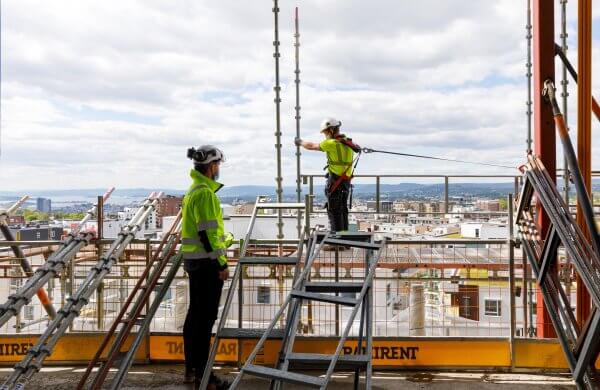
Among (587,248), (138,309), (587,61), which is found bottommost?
(138,309)

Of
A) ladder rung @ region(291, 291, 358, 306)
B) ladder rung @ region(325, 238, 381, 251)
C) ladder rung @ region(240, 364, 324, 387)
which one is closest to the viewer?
ladder rung @ region(240, 364, 324, 387)

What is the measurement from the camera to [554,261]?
5.21m

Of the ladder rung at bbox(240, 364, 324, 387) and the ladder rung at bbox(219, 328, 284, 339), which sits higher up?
the ladder rung at bbox(219, 328, 284, 339)

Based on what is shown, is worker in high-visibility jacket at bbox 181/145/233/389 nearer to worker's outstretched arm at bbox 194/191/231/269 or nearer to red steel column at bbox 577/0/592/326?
worker's outstretched arm at bbox 194/191/231/269

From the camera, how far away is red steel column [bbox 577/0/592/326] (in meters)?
5.59

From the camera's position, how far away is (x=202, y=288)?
4.89 meters

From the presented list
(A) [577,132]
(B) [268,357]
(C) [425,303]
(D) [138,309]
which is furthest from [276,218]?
(A) [577,132]

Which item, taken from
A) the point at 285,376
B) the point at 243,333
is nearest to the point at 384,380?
the point at 243,333

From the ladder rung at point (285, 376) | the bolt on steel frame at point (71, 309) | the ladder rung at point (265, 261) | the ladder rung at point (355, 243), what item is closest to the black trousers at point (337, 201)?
the ladder rung at point (355, 243)

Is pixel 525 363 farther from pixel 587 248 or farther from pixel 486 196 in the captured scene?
pixel 486 196

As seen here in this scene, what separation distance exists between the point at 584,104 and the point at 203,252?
4315 millimetres

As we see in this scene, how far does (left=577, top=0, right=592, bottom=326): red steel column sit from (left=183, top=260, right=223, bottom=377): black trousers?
3.85m

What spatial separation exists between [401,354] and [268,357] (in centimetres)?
145

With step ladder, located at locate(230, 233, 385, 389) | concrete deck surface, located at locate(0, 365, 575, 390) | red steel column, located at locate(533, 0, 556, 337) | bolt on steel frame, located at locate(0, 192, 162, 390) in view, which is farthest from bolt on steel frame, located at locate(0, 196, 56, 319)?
red steel column, located at locate(533, 0, 556, 337)
